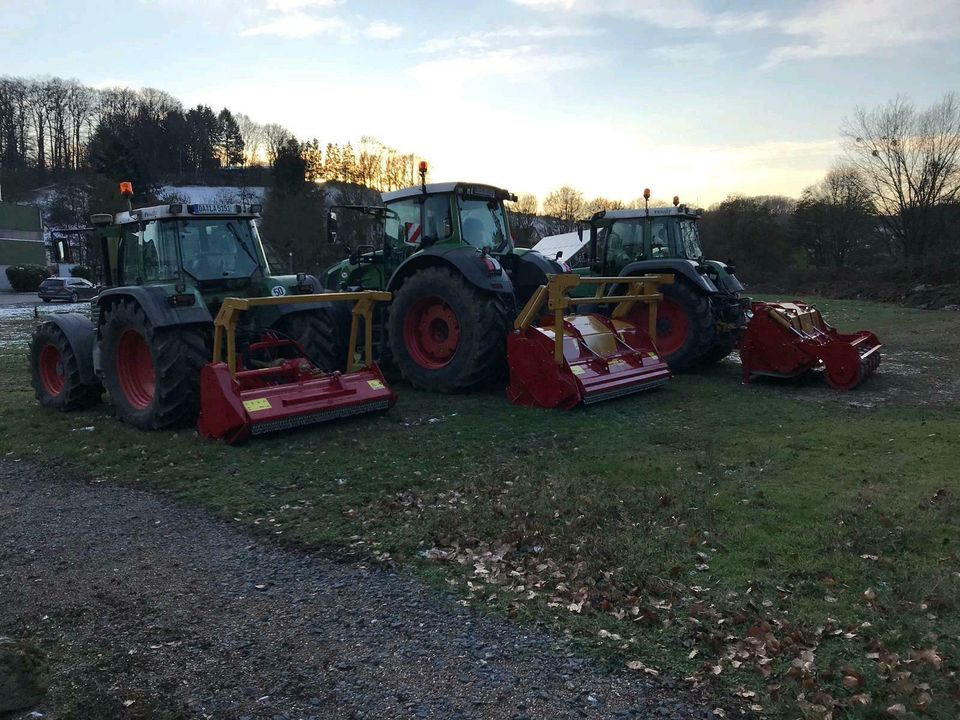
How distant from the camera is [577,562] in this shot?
4293 mm

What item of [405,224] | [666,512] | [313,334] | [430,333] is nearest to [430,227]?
[405,224]

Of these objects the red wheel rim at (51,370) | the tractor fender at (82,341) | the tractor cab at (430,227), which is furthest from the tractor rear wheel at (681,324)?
the red wheel rim at (51,370)

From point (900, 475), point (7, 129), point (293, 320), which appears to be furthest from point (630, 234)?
point (7, 129)

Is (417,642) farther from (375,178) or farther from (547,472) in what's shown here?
(375,178)

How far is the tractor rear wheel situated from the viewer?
10.6 metres

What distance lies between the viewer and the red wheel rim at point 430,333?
9172 millimetres

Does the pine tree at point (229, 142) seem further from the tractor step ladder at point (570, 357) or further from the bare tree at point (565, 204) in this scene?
the tractor step ladder at point (570, 357)

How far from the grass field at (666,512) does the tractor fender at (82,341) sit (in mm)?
475

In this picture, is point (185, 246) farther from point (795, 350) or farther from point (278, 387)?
point (795, 350)

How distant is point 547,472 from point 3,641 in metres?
3.80

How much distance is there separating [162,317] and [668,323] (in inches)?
283

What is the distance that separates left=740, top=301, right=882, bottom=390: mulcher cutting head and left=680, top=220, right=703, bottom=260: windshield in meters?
2.14

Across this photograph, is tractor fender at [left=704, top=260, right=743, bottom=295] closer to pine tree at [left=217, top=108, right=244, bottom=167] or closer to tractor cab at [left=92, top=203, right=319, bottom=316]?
tractor cab at [left=92, top=203, right=319, bottom=316]

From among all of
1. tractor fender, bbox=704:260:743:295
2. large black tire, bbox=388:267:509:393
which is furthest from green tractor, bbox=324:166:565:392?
tractor fender, bbox=704:260:743:295
